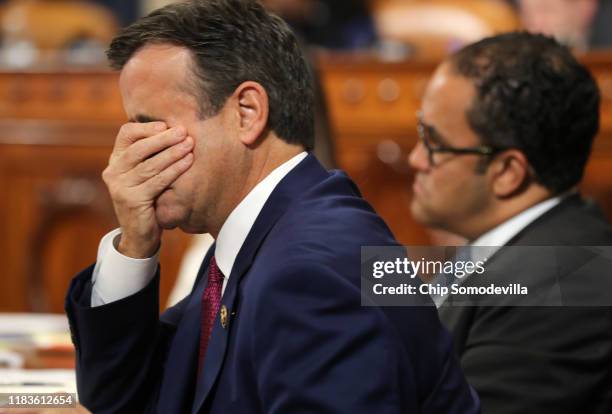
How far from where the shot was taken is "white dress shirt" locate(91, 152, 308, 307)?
1.41m

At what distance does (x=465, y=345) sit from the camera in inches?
72.3

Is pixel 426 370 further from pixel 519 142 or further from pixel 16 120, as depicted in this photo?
pixel 16 120

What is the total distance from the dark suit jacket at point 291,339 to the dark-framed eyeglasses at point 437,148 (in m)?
0.89

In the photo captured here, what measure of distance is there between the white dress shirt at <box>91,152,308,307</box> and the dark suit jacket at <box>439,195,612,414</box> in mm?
448

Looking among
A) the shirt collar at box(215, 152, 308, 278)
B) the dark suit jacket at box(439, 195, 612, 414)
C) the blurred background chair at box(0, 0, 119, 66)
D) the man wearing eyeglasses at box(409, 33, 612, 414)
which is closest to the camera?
the shirt collar at box(215, 152, 308, 278)

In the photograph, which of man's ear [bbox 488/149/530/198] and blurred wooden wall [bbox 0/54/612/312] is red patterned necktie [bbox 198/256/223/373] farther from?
blurred wooden wall [bbox 0/54/612/312]

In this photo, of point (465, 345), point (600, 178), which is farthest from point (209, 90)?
point (600, 178)

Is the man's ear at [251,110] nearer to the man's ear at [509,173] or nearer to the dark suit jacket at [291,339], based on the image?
the dark suit jacket at [291,339]

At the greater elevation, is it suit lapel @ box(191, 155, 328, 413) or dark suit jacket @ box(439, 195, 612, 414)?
suit lapel @ box(191, 155, 328, 413)

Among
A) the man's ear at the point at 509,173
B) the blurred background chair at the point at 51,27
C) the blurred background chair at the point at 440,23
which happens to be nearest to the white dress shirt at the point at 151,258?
the man's ear at the point at 509,173

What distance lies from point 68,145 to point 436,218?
2.64 m

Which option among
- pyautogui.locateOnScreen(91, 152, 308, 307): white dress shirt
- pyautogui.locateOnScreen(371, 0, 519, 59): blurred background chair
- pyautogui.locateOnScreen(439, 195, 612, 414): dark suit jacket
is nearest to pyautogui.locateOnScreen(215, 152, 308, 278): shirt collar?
pyautogui.locateOnScreen(91, 152, 308, 307): white dress shirt

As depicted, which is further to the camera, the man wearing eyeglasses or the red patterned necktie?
the man wearing eyeglasses

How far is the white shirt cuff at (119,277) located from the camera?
1466mm
